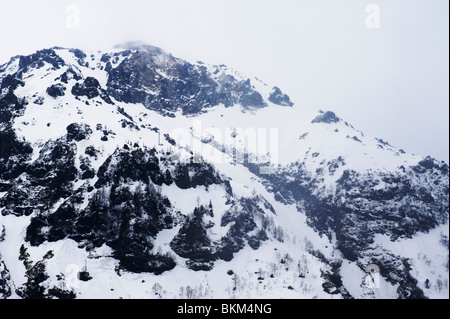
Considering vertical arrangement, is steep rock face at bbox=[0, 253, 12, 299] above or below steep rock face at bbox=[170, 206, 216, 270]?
below

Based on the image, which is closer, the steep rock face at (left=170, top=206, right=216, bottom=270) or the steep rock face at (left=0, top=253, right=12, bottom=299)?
the steep rock face at (left=0, top=253, right=12, bottom=299)

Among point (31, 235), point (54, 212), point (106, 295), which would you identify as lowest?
point (106, 295)

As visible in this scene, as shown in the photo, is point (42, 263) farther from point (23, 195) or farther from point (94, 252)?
point (23, 195)

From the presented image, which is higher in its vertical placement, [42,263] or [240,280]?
[42,263]

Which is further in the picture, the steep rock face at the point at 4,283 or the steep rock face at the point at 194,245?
the steep rock face at the point at 194,245

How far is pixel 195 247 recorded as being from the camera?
601 ft

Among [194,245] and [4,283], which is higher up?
[194,245]

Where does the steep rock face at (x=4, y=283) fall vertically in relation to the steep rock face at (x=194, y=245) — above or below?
below

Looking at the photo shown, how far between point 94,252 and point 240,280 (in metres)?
74.5

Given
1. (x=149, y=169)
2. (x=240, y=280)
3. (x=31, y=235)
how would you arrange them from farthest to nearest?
(x=149, y=169) < (x=240, y=280) < (x=31, y=235)

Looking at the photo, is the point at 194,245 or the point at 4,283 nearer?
the point at 4,283
